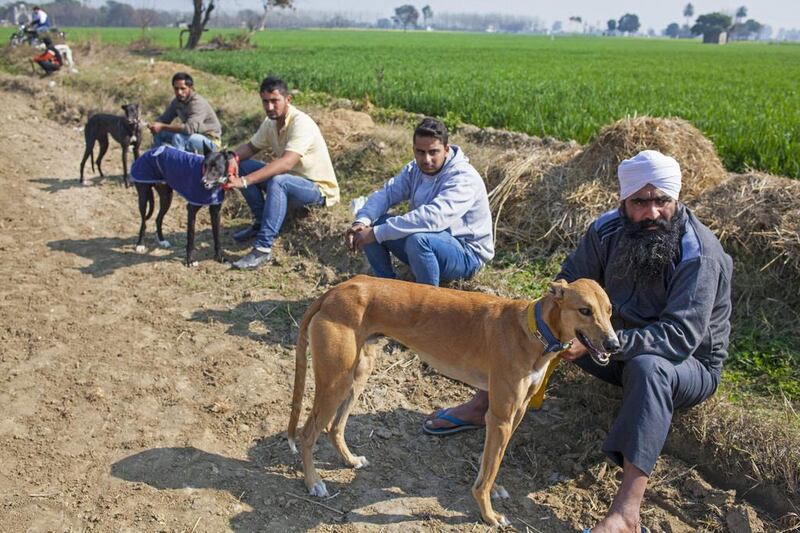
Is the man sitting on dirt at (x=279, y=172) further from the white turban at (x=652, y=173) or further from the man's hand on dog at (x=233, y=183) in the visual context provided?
the white turban at (x=652, y=173)

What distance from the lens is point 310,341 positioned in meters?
3.95

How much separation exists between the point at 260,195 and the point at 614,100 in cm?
1024

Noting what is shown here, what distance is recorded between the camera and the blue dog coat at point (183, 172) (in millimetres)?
7352

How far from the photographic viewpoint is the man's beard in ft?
13.0

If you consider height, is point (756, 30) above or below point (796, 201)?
above

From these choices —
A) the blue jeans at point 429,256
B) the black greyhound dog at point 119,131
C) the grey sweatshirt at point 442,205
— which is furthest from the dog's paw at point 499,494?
the black greyhound dog at point 119,131

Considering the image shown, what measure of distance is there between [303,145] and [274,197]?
27.6 inches

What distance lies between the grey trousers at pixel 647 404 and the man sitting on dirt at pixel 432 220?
7.05 ft

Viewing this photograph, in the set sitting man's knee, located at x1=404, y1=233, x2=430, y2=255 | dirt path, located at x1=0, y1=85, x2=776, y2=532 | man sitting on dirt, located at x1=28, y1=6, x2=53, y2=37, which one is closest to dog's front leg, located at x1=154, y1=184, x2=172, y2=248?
dirt path, located at x1=0, y1=85, x2=776, y2=532

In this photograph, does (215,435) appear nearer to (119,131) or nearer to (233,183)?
(233,183)

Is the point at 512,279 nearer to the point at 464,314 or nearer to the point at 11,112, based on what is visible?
the point at 464,314

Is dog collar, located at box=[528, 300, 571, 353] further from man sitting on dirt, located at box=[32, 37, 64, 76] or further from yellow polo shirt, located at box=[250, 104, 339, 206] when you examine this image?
man sitting on dirt, located at box=[32, 37, 64, 76]

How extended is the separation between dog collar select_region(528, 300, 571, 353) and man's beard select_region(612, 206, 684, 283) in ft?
2.73

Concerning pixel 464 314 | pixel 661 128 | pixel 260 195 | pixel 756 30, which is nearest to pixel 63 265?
pixel 260 195
